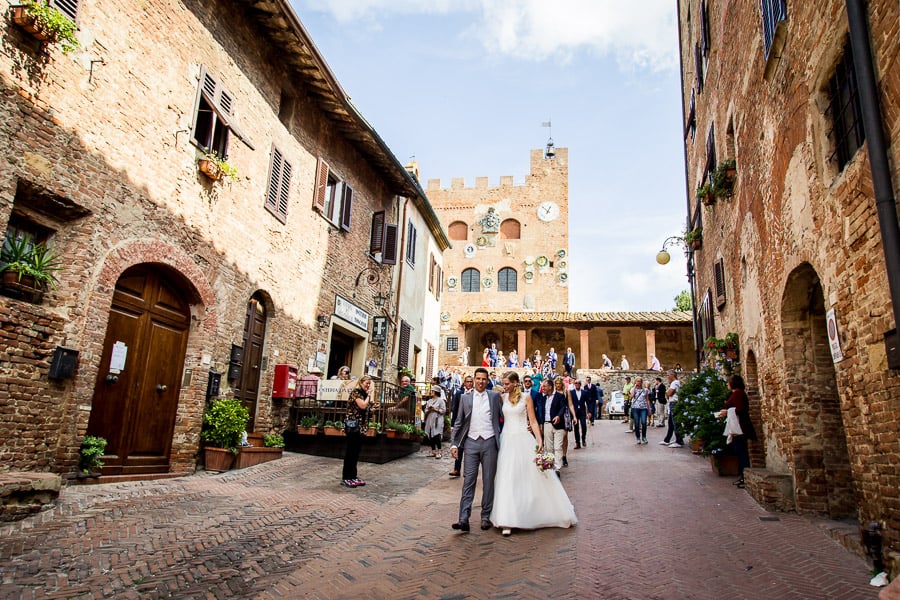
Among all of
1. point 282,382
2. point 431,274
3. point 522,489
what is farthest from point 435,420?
point 431,274

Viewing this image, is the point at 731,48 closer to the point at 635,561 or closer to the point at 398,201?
the point at 635,561

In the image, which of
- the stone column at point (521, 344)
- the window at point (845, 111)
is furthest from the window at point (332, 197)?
the stone column at point (521, 344)

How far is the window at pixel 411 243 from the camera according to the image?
18.9 m

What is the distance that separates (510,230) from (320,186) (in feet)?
99.2

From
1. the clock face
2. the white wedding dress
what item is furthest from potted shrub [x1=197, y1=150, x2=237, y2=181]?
the clock face

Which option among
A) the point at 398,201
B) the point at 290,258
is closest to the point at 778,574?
the point at 290,258

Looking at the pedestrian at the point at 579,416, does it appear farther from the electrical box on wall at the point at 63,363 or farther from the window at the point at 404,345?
the electrical box on wall at the point at 63,363

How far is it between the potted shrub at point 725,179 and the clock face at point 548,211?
31662 millimetres

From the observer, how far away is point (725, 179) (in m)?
10.4

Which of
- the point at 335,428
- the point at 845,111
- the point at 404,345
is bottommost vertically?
the point at 335,428

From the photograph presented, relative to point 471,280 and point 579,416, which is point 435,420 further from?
point 471,280

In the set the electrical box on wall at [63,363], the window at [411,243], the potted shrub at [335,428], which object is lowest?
the potted shrub at [335,428]

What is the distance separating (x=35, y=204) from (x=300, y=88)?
716cm

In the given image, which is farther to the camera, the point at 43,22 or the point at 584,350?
the point at 584,350
